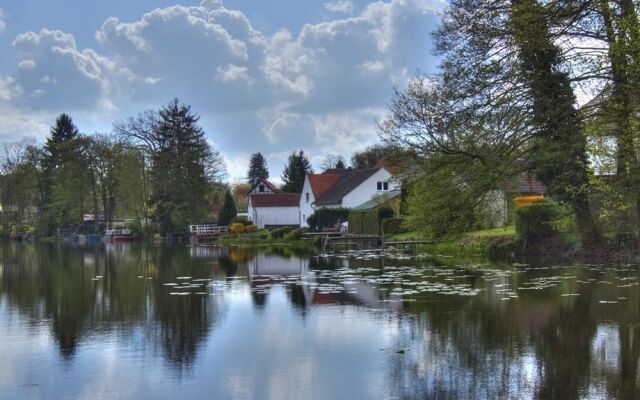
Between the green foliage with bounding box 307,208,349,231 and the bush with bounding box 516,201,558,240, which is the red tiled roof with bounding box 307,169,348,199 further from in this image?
the bush with bounding box 516,201,558,240

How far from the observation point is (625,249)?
25.4 m

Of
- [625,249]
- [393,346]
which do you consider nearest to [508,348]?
[393,346]

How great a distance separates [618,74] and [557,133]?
23.9 ft

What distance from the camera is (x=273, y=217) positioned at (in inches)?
2901

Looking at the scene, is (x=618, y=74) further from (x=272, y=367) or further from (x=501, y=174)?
(x=272, y=367)

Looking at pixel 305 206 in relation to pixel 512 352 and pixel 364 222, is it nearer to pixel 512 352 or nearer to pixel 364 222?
pixel 364 222

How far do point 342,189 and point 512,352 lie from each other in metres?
53.6

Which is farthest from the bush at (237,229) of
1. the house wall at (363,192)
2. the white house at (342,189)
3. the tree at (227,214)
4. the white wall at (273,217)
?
the white wall at (273,217)

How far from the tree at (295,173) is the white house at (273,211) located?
14.7m

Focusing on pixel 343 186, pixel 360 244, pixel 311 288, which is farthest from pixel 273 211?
pixel 311 288

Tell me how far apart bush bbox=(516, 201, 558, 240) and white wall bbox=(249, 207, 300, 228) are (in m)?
45.0

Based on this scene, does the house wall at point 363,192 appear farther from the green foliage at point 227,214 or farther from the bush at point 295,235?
the green foliage at point 227,214

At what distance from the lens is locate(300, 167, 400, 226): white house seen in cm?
6031

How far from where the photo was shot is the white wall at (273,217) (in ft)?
241
